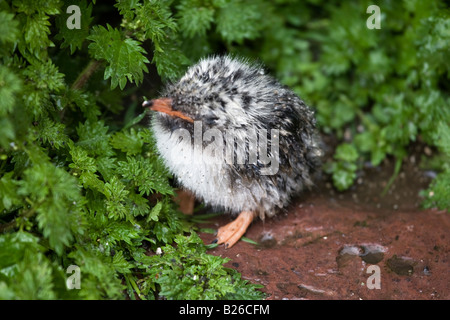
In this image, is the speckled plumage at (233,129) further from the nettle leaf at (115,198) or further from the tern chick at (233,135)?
the nettle leaf at (115,198)

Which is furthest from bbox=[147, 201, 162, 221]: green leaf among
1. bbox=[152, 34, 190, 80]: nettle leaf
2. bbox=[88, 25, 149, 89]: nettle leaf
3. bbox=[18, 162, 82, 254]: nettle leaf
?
bbox=[152, 34, 190, 80]: nettle leaf

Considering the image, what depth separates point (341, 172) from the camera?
15.7ft

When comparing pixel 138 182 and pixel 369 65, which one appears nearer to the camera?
pixel 138 182

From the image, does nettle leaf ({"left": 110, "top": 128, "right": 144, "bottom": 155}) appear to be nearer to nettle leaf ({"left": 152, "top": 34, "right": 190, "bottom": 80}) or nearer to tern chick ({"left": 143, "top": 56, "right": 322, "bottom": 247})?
tern chick ({"left": 143, "top": 56, "right": 322, "bottom": 247})

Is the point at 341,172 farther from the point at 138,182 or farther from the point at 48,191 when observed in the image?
the point at 48,191

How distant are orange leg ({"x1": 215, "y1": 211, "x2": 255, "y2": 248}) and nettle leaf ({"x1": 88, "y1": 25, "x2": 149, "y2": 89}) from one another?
1.36m

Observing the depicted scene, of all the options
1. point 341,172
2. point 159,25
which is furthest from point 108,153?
point 341,172

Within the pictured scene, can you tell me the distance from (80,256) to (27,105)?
3.41 feet

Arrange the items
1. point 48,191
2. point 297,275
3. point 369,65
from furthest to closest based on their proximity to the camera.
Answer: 1. point 369,65
2. point 297,275
3. point 48,191

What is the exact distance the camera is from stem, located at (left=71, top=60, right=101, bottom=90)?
3.72 metres

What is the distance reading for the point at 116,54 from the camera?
349cm

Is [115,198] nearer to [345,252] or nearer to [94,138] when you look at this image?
[94,138]

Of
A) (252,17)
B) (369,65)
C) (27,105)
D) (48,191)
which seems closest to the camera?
(48,191)

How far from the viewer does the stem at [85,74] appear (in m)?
3.72
